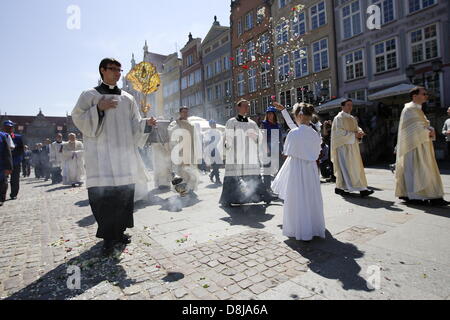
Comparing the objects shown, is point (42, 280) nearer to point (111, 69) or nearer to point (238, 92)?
point (111, 69)

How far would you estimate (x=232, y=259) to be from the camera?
3.12m

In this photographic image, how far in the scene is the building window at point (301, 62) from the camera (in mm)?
24156

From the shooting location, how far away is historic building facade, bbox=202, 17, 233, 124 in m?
34.8

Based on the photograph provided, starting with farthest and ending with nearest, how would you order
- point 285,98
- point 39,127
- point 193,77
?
1. point 39,127
2. point 193,77
3. point 285,98

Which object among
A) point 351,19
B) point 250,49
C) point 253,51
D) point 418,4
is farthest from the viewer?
point 250,49

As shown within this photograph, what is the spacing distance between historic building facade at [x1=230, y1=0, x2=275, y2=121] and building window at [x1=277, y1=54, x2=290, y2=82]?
2.80 ft

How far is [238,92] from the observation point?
33344mm

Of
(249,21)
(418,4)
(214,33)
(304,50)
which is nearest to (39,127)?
(214,33)

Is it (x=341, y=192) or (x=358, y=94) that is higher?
(x=358, y=94)

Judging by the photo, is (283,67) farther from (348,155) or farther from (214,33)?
(348,155)

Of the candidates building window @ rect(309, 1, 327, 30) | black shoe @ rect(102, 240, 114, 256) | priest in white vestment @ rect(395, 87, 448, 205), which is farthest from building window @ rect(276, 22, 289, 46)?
black shoe @ rect(102, 240, 114, 256)

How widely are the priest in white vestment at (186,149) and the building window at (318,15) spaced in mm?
19568

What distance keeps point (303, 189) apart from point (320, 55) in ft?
73.0

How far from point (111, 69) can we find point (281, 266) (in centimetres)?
317
